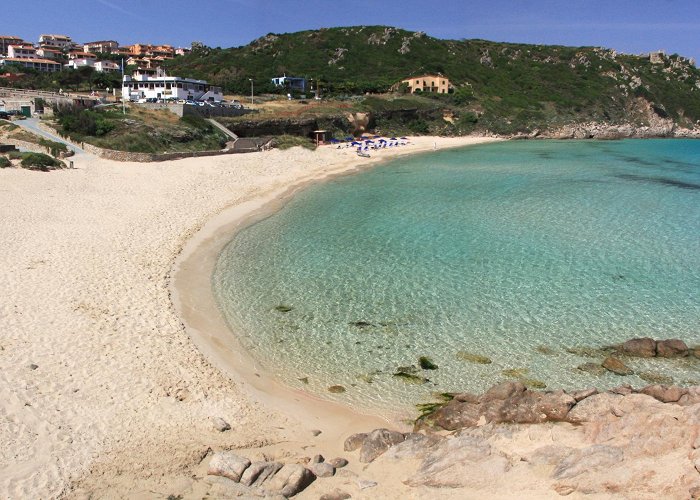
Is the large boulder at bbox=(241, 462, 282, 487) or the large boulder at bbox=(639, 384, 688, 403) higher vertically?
the large boulder at bbox=(639, 384, 688, 403)

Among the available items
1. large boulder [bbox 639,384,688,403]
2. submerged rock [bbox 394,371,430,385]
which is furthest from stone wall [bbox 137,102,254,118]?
large boulder [bbox 639,384,688,403]

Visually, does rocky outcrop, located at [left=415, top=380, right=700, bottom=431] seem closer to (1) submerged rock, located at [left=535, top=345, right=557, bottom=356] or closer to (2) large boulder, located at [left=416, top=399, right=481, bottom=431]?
(2) large boulder, located at [left=416, top=399, right=481, bottom=431]

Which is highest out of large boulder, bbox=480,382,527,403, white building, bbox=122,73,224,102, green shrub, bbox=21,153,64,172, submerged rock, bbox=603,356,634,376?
white building, bbox=122,73,224,102

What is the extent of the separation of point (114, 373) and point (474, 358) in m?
8.42

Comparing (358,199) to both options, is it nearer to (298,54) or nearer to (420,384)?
(420,384)

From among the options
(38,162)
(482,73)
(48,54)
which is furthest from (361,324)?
(48,54)

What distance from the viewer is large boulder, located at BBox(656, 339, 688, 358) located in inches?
529

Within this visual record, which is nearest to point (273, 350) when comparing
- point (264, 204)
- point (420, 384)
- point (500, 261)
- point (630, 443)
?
point (420, 384)

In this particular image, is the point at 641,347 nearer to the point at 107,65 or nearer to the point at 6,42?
the point at 107,65

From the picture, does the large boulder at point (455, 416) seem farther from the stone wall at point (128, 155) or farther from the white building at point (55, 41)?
the white building at point (55, 41)

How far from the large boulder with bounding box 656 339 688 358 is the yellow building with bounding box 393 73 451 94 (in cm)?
8646

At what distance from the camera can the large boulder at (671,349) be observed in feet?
44.1

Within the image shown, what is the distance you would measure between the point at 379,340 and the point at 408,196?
21.3 meters

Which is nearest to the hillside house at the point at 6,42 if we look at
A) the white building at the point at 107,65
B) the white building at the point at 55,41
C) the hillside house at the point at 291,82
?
the white building at the point at 55,41
